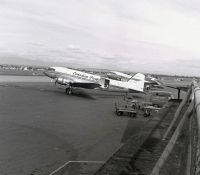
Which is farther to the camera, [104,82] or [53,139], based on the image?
[104,82]

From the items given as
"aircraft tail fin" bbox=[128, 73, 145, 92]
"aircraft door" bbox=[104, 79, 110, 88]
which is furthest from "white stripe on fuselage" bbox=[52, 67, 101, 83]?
"aircraft tail fin" bbox=[128, 73, 145, 92]

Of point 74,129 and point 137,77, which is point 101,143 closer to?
point 74,129

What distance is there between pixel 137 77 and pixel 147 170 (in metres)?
42.9

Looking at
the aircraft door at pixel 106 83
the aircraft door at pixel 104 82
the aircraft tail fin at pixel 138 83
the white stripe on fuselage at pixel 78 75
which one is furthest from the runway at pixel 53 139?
the aircraft tail fin at pixel 138 83

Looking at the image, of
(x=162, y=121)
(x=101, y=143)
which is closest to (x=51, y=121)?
(x=101, y=143)

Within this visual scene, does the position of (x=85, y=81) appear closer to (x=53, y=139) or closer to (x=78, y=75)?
(x=78, y=75)

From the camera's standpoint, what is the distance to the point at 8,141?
13727mm

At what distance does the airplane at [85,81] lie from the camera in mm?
43053

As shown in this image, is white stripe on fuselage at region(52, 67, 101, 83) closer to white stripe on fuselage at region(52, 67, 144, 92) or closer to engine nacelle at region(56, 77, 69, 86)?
white stripe on fuselage at region(52, 67, 144, 92)

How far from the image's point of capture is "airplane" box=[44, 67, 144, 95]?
4305 cm

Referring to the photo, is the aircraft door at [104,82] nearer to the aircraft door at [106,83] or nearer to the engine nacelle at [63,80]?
the aircraft door at [106,83]

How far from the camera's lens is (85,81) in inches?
1757

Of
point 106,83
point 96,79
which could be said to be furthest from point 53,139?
point 106,83

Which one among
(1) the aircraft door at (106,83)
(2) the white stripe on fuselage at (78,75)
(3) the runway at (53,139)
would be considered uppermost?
(2) the white stripe on fuselage at (78,75)
